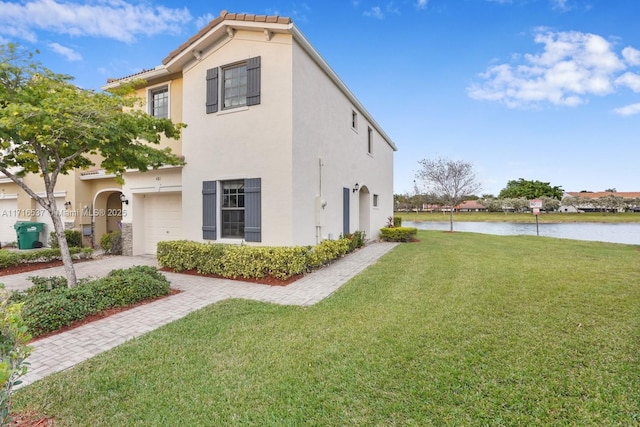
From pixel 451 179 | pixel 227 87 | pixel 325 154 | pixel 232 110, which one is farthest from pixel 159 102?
pixel 451 179

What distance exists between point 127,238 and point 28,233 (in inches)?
220

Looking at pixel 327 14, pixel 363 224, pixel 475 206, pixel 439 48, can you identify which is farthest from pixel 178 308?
pixel 475 206

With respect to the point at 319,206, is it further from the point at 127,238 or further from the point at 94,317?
the point at 127,238

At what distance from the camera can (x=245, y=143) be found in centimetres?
833

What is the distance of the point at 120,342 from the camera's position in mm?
3992

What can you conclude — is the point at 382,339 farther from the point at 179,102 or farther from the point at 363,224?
the point at 363,224

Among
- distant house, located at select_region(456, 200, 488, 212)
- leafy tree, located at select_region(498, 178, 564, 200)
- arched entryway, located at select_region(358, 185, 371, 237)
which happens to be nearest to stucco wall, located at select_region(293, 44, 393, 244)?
arched entryway, located at select_region(358, 185, 371, 237)

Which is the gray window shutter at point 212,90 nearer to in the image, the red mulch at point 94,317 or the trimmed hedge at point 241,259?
the trimmed hedge at point 241,259

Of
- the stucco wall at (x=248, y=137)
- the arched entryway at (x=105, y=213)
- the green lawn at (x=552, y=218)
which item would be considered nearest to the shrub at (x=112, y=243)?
the arched entryway at (x=105, y=213)

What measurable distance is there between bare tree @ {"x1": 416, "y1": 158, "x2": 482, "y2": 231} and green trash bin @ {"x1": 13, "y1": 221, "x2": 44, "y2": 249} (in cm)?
2350

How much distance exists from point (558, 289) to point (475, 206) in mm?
74267

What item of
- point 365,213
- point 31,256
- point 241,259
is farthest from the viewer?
point 365,213

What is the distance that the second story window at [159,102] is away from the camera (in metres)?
10.5

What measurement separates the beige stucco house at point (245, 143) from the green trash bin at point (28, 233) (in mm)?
5369
